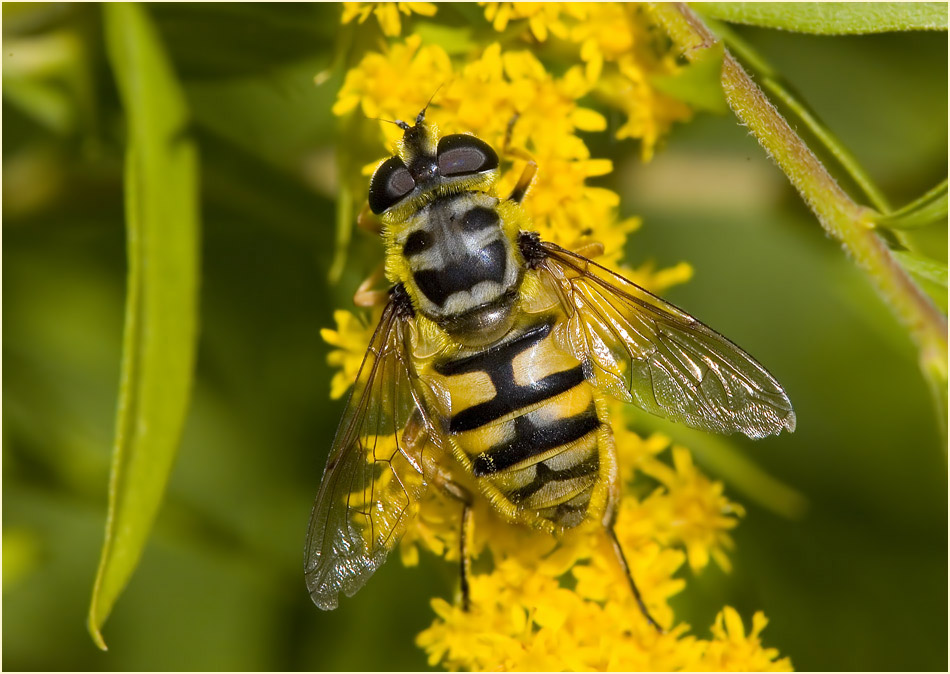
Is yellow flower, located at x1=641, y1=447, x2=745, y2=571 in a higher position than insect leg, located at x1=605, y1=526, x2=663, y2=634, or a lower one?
higher

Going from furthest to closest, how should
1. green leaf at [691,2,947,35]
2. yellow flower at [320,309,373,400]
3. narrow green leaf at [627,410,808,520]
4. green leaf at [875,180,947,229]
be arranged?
narrow green leaf at [627,410,808,520], yellow flower at [320,309,373,400], green leaf at [691,2,947,35], green leaf at [875,180,947,229]

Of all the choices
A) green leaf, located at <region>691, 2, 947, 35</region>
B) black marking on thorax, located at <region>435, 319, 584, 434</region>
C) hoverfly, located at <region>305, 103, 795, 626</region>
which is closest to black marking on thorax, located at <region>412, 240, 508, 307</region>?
hoverfly, located at <region>305, 103, 795, 626</region>

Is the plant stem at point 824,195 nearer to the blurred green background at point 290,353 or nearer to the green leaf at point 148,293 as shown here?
the blurred green background at point 290,353

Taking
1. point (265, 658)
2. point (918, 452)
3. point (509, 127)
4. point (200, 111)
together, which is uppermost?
point (200, 111)

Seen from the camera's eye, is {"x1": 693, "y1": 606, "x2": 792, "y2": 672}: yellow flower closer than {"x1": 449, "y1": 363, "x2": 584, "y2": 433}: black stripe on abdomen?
No

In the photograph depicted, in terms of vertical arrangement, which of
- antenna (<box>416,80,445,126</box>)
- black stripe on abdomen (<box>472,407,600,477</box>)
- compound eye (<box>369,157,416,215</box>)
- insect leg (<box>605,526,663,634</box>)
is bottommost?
insect leg (<box>605,526,663,634</box>)

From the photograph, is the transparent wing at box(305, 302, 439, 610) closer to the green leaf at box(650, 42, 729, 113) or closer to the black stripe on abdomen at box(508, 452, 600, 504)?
the black stripe on abdomen at box(508, 452, 600, 504)

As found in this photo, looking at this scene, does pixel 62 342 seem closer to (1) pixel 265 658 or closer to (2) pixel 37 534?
(2) pixel 37 534

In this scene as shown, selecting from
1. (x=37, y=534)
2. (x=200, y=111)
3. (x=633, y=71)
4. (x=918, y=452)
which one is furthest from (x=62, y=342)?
(x=918, y=452)

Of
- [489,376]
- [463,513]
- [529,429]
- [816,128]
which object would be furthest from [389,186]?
[816,128]
